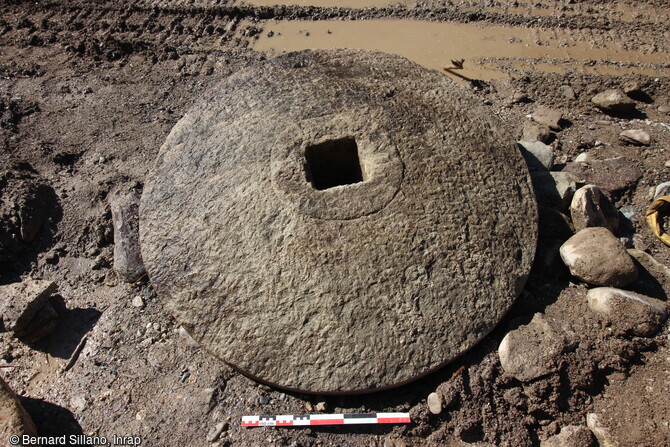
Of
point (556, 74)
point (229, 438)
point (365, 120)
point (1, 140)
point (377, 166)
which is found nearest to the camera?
point (229, 438)

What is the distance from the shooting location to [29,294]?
2.81m

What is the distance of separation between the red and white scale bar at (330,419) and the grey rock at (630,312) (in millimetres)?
1164

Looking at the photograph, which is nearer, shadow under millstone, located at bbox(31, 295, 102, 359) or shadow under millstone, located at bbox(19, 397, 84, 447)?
shadow under millstone, located at bbox(19, 397, 84, 447)

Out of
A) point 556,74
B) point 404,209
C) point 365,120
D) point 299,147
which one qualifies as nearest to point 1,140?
point 299,147

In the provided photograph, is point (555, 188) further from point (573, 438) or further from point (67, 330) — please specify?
point (67, 330)

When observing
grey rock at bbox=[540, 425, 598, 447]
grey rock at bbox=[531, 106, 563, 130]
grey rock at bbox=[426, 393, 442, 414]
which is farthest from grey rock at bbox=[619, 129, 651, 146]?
grey rock at bbox=[426, 393, 442, 414]

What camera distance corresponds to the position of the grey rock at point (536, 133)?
3.70 meters

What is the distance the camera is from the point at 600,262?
2510 millimetres

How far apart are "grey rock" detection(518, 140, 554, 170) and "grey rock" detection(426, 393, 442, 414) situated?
1755 millimetres

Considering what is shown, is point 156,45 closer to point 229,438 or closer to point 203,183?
point 203,183

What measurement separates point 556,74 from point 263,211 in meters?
3.37

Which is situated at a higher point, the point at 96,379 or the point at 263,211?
the point at 263,211

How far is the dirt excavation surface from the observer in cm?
228

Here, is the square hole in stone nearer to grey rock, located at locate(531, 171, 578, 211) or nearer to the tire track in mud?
grey rock, located at locate(531, 171, 578, 211)
